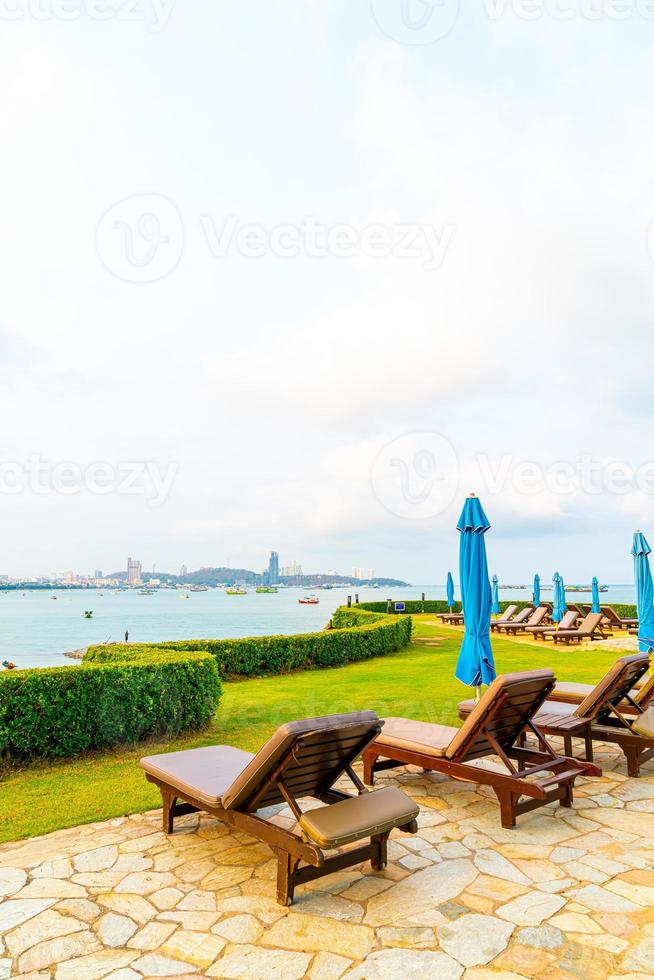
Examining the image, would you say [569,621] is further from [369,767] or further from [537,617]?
[369,767]

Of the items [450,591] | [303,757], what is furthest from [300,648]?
[450,591]

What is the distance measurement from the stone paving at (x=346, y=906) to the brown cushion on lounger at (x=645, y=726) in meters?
1.26

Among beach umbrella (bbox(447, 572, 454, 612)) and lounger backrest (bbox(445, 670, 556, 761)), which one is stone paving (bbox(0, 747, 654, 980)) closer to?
lounger backrest (bbox(445, 670, 556, 761))

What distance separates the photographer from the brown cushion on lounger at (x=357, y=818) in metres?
3.16

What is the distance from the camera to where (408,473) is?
10.5 m

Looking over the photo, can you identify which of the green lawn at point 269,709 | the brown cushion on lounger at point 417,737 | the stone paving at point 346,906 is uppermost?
the brown cushion on lounger at point 417,737

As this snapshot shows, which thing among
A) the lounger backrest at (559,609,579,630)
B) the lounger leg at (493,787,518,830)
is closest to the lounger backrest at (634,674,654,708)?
the lounger leg at (493,787,518,830)

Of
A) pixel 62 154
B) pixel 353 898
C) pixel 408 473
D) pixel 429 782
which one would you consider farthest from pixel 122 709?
pixel 62 154

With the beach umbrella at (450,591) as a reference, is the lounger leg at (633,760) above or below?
below

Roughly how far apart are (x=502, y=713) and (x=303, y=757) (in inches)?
76.8

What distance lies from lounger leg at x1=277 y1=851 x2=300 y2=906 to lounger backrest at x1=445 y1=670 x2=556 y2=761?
1817 mm

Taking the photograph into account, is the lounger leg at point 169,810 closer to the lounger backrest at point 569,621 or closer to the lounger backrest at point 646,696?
the lounger backrest at point 646,696

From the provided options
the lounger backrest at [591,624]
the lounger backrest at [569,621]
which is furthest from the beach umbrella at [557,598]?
the lounger backrest at [591,624]

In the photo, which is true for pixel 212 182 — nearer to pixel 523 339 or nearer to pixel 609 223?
pixel 609 223
